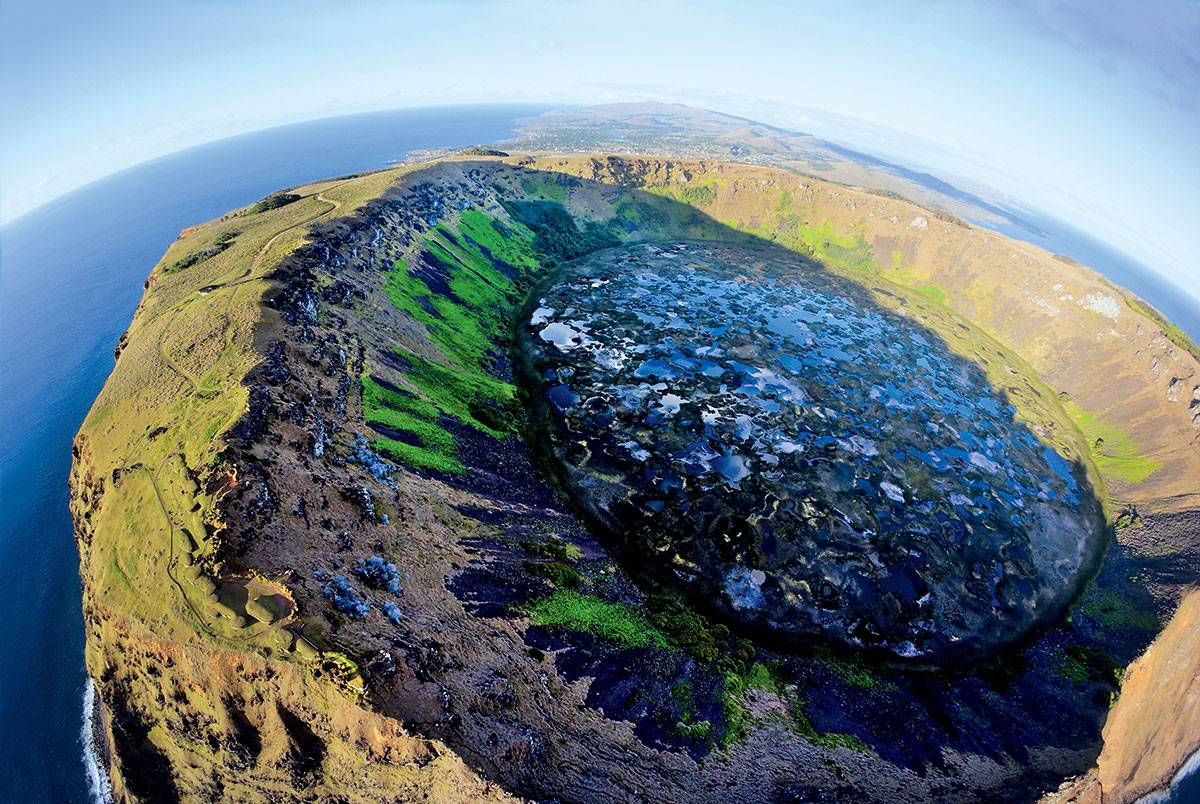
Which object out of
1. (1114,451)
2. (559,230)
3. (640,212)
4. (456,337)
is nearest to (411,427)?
(456,337)

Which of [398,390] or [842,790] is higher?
[398,390]

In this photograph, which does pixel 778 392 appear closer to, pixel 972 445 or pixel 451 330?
pixel 972 445

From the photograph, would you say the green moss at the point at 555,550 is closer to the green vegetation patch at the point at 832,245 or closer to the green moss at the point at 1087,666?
the green moss at the point at 1087,666

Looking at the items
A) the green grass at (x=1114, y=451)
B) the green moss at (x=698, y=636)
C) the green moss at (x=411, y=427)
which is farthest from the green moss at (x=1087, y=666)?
the green moss at (x=411, y=427)

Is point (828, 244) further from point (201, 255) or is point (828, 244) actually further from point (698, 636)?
point (201, 255)

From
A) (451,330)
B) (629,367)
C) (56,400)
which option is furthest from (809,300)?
(56,400)

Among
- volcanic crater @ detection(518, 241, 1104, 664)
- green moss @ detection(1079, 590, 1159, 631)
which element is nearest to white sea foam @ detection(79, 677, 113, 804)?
volcanic crater @ detection(518, 241, 1104, 664)
